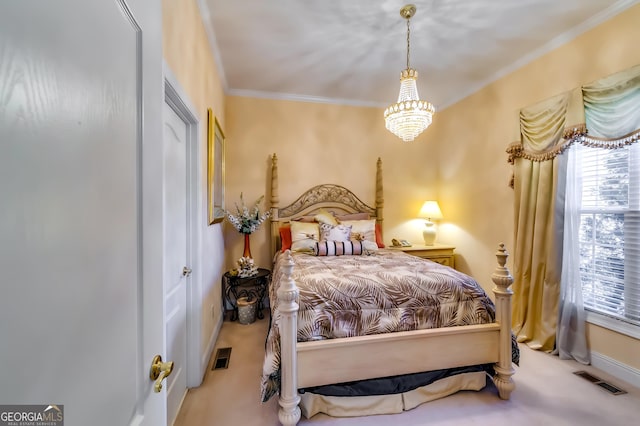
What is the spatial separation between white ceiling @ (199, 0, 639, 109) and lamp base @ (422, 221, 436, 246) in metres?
1.92

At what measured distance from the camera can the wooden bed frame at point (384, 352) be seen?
1546 millimetres

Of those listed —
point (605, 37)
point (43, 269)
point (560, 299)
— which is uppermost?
point (605, 37)

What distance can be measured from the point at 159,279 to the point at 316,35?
8.17 feet

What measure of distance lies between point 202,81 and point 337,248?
2.05m

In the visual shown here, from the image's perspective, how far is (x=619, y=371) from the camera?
204cm

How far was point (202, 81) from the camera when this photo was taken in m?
2.13

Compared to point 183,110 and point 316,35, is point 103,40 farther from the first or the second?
point 316,35

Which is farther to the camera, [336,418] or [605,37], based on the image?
[605,37]

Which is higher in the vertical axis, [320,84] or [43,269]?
[320,84]

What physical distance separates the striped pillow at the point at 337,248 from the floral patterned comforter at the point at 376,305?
818 mm

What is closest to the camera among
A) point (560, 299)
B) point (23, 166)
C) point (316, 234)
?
point (23, 166)

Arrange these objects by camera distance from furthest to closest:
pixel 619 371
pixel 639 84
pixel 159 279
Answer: pixel 619 371 < pixel 639 84 < pixel 159 279

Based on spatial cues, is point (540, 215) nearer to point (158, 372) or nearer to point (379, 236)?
point (379, 236)

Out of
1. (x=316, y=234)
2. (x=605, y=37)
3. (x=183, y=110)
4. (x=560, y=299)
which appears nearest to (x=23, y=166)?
(x=183, y=110)
